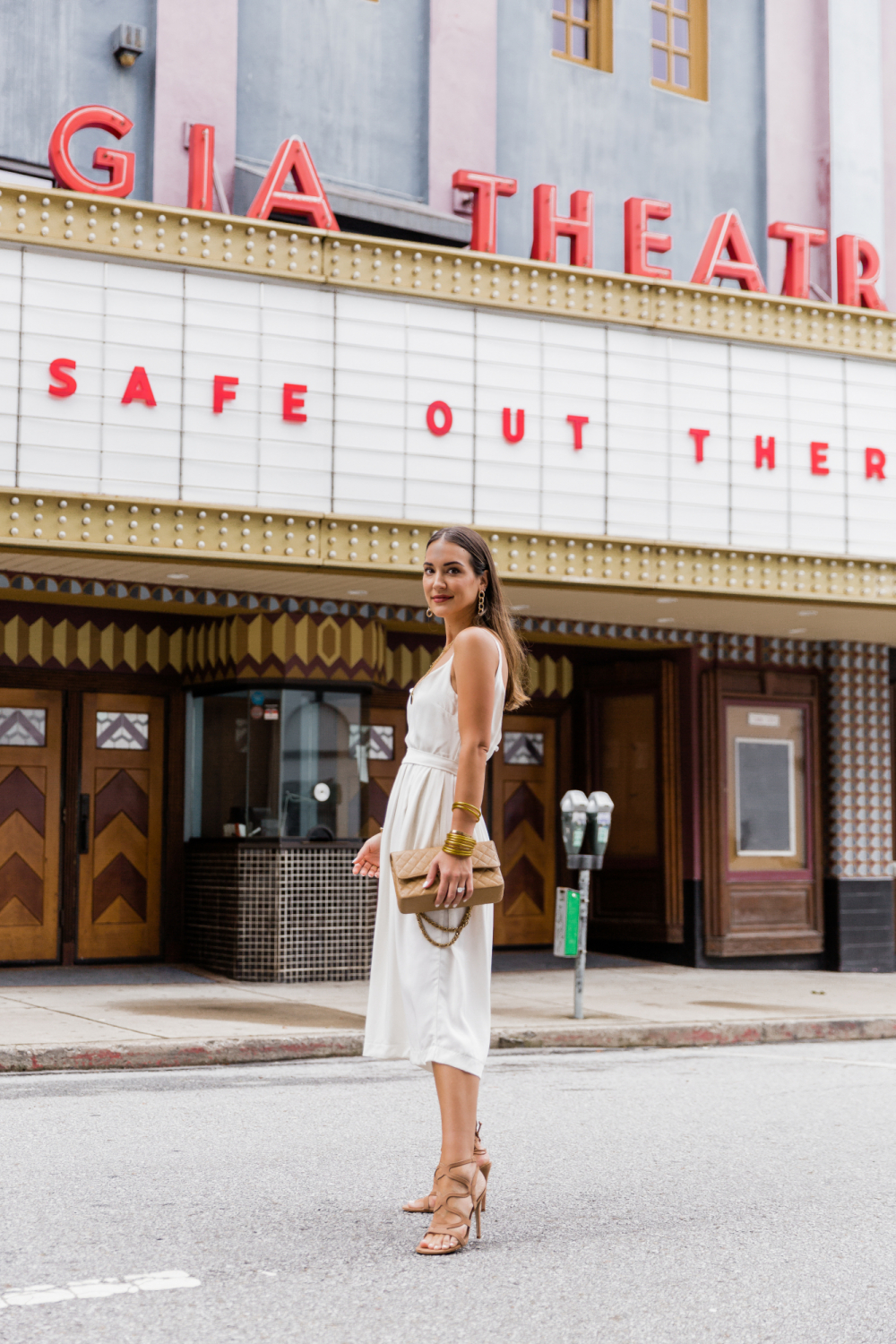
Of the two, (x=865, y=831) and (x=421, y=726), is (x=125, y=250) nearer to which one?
(x=421, y=726)

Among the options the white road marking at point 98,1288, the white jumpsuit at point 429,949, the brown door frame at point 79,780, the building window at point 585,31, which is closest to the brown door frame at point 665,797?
the brown door frame at point 79,780

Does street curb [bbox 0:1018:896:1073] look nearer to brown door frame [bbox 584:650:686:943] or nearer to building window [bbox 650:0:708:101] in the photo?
brown door frame [bbox 584:650:686:943]

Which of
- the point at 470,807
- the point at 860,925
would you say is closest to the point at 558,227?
the point at 860,925

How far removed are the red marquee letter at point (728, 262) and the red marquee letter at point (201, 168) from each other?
4247 millimetres

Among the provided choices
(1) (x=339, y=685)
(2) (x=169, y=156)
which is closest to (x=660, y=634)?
(1) (x=339, y=685)

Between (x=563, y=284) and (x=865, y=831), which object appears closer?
(x=563, y=284)

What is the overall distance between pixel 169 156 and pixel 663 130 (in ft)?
19.6

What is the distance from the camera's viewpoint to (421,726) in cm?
468

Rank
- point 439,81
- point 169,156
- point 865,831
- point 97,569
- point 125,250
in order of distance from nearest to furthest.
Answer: point 125,250
point 97,569
point 169,156
point 439,81
point 865,831

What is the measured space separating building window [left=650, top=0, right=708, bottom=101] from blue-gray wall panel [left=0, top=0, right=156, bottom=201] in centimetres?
608

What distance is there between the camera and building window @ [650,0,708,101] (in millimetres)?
17047

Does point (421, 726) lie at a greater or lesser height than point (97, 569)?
lesser

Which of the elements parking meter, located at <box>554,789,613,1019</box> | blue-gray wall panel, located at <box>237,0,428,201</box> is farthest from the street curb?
blue-gray wall panel, located at <box>237,0,428,201</box>

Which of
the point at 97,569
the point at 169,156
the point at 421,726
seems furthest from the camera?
the point at 169,156
